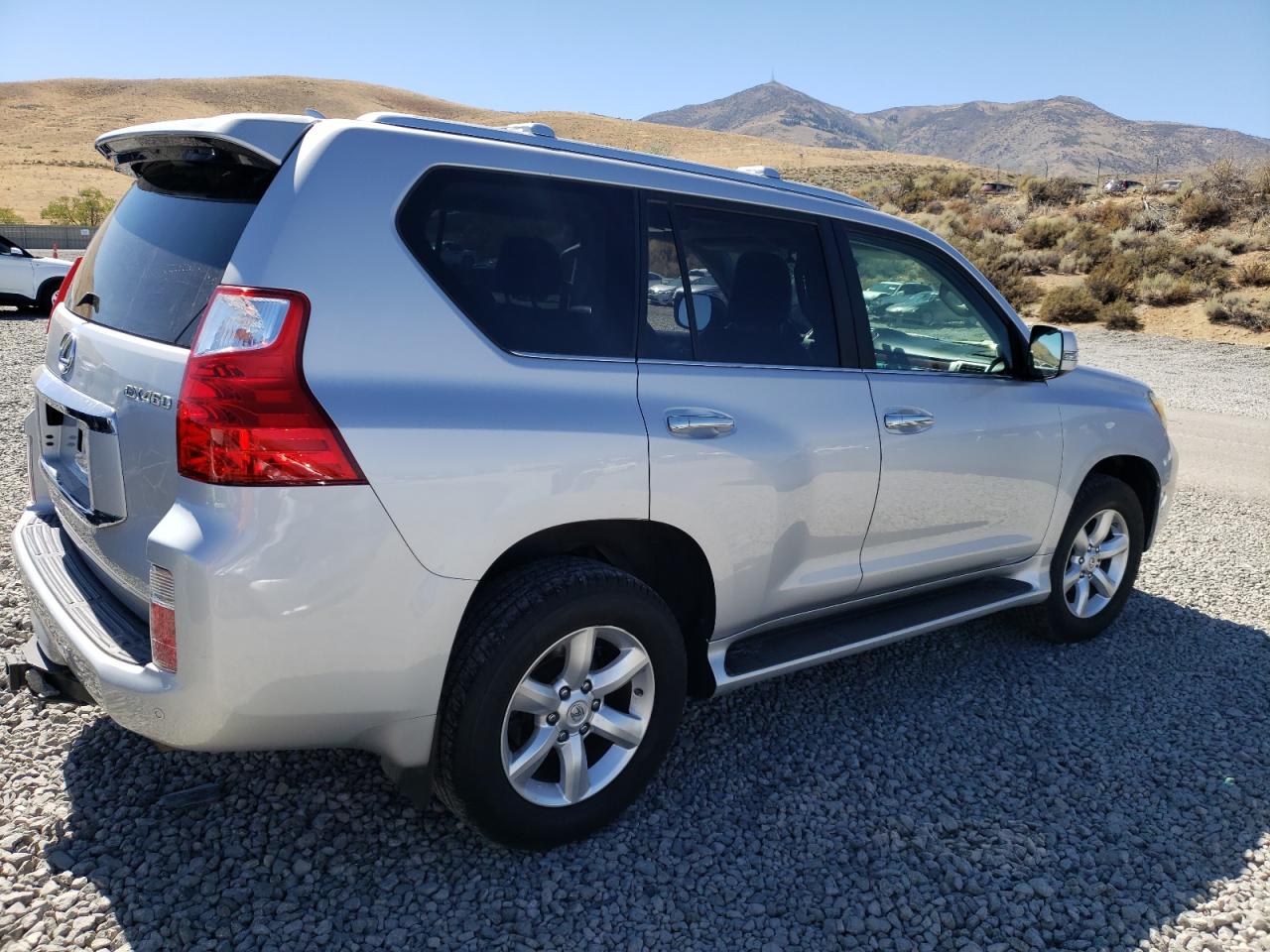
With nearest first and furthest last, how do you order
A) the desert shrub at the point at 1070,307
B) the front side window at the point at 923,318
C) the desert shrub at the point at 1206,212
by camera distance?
1. the front side window at the point at 923,318
2. the desert shrub at the point at 1070,307
3. the desert shrub at the point at 1206,212

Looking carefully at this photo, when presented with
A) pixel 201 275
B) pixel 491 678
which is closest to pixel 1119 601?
pixel 491 678

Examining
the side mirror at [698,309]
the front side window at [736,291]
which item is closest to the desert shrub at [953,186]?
the front side window at [736,291]

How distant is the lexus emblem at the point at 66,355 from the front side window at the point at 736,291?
164cm

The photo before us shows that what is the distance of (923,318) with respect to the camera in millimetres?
3863

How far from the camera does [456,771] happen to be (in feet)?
8.30

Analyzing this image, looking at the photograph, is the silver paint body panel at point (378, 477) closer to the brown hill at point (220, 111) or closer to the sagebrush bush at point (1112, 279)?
the sagebrush bush at point (1112, 279)

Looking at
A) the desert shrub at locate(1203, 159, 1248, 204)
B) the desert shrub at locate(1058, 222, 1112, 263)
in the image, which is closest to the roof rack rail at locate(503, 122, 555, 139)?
the desert shrub at locate(1058, 222, 1112, 263)

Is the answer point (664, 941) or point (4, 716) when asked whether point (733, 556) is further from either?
point (4, 716)

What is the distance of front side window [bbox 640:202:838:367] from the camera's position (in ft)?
9.80

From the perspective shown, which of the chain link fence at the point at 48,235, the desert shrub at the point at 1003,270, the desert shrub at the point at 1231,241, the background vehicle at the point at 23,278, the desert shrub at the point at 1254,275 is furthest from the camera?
the chain link fence at the point at 48,235

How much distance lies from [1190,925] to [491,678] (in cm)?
201

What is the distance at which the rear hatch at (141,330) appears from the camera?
2.40 metres

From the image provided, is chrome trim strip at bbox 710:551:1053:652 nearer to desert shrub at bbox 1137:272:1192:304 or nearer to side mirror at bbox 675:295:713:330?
side mirror at bbox 675:295:713:330

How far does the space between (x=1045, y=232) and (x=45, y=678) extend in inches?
1148
